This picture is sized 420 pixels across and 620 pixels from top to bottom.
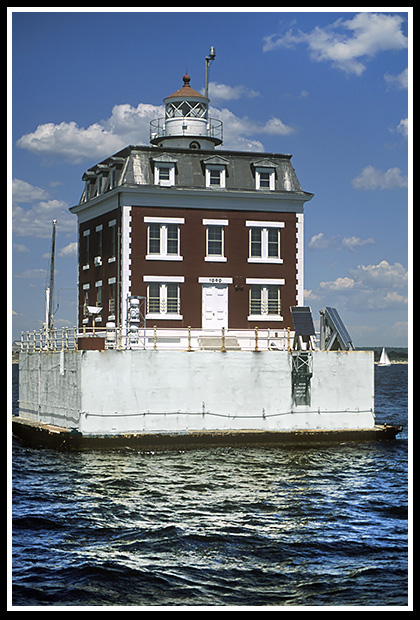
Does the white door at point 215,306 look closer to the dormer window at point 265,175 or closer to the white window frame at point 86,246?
the dormer window at point 265,175

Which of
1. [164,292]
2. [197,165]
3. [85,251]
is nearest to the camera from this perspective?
[164,292]

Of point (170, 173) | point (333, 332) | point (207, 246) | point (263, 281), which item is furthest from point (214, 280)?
point (333, 332)

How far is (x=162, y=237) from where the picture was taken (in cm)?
3981

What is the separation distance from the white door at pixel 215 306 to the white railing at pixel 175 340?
85 cm

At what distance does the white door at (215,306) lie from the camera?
40.2 meters

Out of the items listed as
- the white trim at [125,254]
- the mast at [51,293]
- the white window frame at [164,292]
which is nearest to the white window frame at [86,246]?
the mast at [51,293]

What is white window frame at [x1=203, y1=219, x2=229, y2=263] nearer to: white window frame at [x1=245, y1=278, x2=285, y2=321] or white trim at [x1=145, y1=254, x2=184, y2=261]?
white trim at [x1=145, y1=254, x2=184, y2=261]

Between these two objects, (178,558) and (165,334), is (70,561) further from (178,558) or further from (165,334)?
(165,334)

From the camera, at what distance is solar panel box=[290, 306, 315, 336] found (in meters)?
37.6

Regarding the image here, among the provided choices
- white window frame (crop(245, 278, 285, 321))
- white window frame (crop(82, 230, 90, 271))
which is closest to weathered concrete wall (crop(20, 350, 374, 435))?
white window frame (crop(245, 278, 285, 321))

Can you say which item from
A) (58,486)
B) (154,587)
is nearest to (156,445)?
(58,486)

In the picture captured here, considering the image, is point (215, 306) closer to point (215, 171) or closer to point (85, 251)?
point (215, 171)

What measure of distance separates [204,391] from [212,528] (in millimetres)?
12744

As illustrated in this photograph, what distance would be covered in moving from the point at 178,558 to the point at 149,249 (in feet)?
73.5
